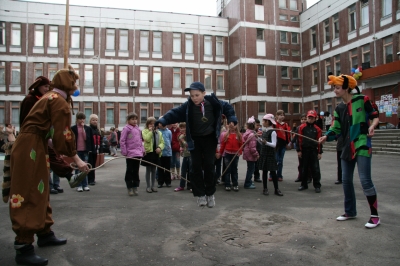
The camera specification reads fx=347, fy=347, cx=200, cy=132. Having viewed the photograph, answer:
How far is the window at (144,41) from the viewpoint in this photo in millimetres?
38031

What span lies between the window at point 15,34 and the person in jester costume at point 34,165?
121ft

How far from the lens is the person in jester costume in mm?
3920

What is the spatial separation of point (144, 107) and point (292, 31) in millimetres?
18740

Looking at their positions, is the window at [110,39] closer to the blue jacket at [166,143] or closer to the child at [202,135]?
the blue jacket at [166,143]

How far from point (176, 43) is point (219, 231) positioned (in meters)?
36.0

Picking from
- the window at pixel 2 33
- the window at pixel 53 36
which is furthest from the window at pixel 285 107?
the window at pixel 2 33

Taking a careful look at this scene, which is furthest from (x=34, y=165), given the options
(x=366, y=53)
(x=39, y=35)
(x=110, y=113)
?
(x=39, y=35)

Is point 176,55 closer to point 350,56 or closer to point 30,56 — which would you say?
point 30,56

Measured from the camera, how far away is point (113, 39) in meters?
37.5

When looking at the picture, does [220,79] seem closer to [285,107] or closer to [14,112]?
[285,107]

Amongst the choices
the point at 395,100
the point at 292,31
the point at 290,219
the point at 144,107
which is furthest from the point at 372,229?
the point at 292,31

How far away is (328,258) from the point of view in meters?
3.99

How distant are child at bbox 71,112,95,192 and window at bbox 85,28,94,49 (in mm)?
30465

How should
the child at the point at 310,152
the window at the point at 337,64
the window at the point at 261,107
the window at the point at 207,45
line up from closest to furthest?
the child at the point at 310,152
the window at the point at 337,64
the window at the point at 261,107
the window at the point at 207,45
